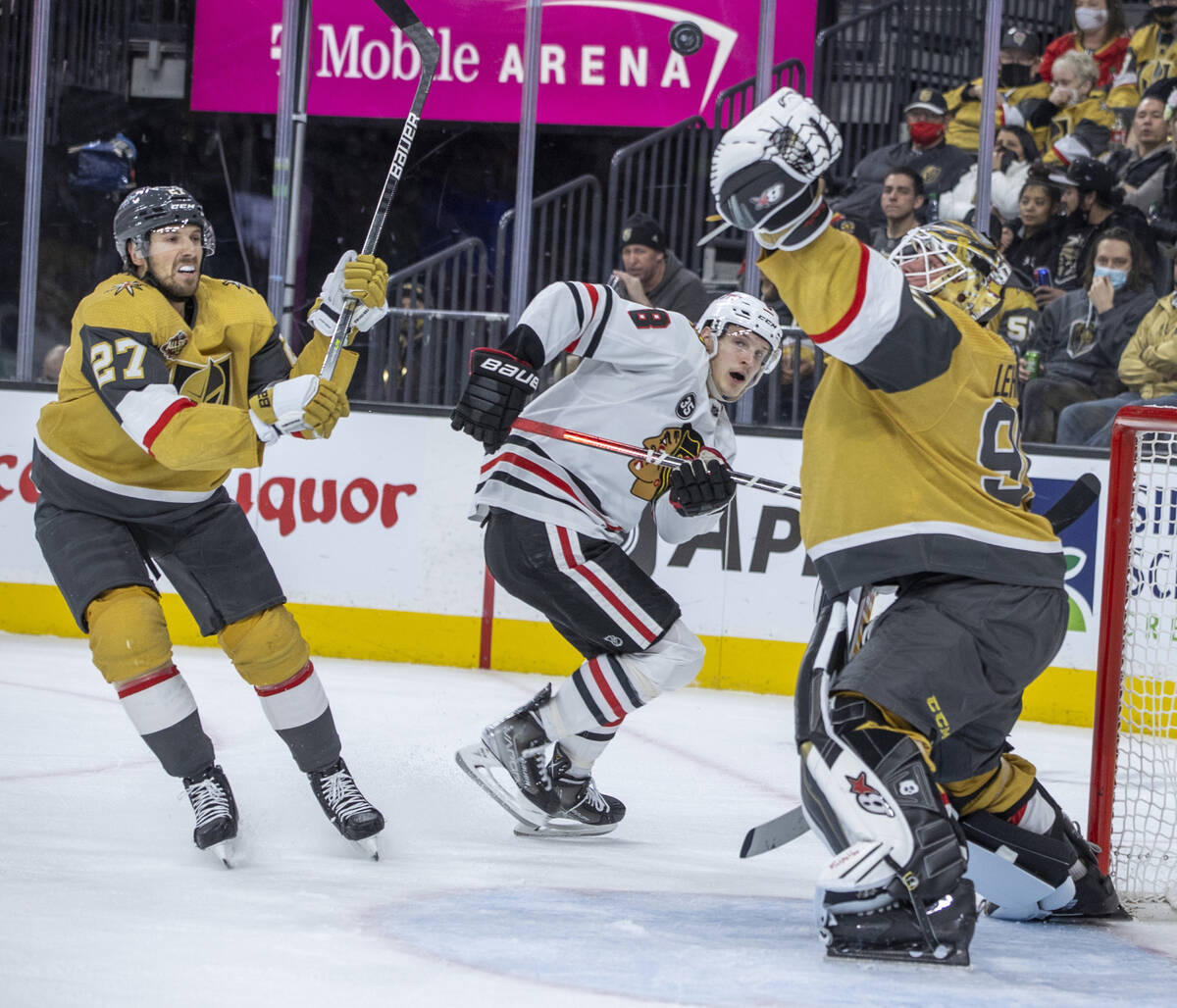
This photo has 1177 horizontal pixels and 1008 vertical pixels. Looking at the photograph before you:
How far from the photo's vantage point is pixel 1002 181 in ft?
16.7

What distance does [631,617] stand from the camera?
8.91ft

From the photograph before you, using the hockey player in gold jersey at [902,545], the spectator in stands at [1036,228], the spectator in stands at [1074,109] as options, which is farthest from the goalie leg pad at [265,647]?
the spectator in stands at [1074,109]

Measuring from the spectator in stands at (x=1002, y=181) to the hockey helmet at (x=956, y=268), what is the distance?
2.92 m

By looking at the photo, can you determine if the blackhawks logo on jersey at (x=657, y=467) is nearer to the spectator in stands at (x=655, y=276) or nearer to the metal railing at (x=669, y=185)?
the spectator in stands at (x=655, y=276)

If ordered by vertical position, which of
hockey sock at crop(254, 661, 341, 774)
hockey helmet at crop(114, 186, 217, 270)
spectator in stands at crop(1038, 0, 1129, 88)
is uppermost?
spectator in stands at crop(1038, 0, 1129, 88)

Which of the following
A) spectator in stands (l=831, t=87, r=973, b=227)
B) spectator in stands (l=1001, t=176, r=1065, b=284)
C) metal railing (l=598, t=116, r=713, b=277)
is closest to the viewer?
spectator in stands (l=1001, t=176, r=1065, b=284)

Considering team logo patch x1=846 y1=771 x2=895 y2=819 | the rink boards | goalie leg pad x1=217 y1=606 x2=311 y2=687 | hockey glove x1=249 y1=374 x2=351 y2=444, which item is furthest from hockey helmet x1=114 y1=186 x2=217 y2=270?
the rink boards

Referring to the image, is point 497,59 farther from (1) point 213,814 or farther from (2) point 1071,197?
(1) point 213,814

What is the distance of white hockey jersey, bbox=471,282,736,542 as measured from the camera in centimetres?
279

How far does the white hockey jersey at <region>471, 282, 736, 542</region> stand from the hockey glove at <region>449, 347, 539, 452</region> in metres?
0.26

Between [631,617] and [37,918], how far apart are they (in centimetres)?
116

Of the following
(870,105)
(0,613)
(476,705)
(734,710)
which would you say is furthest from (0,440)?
(870,105)

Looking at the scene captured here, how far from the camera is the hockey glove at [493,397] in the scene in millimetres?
2445

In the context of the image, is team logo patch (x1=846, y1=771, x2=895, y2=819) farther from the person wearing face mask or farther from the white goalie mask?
the person wearing face mask
